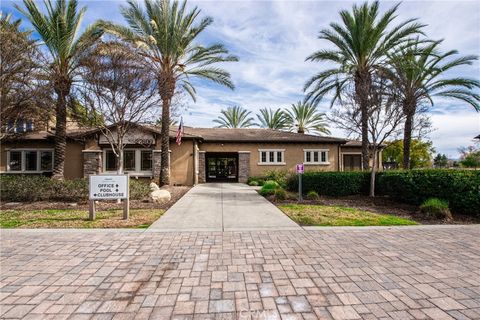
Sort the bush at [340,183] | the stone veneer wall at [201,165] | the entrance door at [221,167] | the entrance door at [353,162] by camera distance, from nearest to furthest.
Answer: the bush at [340,183]
the stone veneer wall at [201,165]
the entrance door at [353,162]
the entrance door at [221,167]

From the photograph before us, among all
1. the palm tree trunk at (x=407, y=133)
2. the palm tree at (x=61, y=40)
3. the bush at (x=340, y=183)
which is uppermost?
the palm tree at (x=61, y=40)

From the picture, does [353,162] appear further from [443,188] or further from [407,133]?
[443,188]

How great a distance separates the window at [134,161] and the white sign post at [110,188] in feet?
38.4

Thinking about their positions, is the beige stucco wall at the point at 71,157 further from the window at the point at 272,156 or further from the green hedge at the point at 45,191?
the window at the point at 272,156

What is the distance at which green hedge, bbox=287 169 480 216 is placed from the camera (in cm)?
888

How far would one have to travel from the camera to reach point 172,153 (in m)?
20.5

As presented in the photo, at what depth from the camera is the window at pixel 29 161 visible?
2031cm

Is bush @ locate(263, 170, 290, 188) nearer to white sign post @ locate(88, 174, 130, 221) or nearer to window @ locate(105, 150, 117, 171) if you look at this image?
window @ locate(105, 150, 117, 171)

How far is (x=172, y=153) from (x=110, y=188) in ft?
40.2

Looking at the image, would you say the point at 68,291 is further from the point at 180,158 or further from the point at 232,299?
the point at 180,158

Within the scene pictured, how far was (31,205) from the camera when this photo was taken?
421 inches

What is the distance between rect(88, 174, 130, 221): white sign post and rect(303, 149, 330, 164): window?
57.6 feet

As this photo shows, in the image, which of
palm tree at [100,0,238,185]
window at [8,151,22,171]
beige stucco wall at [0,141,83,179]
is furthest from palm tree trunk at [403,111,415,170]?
window at [8,151,22,171]

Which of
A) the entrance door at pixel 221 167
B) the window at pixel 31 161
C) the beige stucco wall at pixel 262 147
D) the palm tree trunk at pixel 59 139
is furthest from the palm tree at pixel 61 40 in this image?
the entrance door at pixel 221 167
